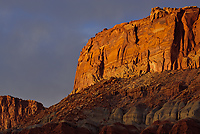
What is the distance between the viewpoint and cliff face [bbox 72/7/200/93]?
89.4 meters

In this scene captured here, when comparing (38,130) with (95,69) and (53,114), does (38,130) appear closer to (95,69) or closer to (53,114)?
(53,114)

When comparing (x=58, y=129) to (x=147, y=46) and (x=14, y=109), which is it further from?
(x=14, y=109)

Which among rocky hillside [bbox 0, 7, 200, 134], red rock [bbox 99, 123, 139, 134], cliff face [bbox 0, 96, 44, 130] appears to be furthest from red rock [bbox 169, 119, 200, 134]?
cliff face [bbox 0, 96, 44, 130]

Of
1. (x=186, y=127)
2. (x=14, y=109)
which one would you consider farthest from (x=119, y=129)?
(x=14, y=109)

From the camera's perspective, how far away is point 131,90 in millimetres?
85875

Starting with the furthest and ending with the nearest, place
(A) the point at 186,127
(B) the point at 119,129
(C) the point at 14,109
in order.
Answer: (C) the point at 14,109
(B) the point at 119,129
(A) the point at 186,127

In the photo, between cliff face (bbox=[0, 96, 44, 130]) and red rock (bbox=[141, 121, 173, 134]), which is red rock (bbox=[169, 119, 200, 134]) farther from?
cliff face (bbox=[0, 96, 44, 130])

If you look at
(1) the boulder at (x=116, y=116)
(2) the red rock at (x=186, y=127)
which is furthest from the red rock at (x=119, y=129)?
(2) the red rock at (x=186, y=127)

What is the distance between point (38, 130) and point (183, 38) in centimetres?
3355

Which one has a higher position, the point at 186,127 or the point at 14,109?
the point at 14,109

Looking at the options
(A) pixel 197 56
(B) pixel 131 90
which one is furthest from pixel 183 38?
(B) pixel 131 90

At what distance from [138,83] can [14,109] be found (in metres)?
55.3

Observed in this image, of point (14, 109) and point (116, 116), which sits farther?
point (14, 109)

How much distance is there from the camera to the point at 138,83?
289ft
